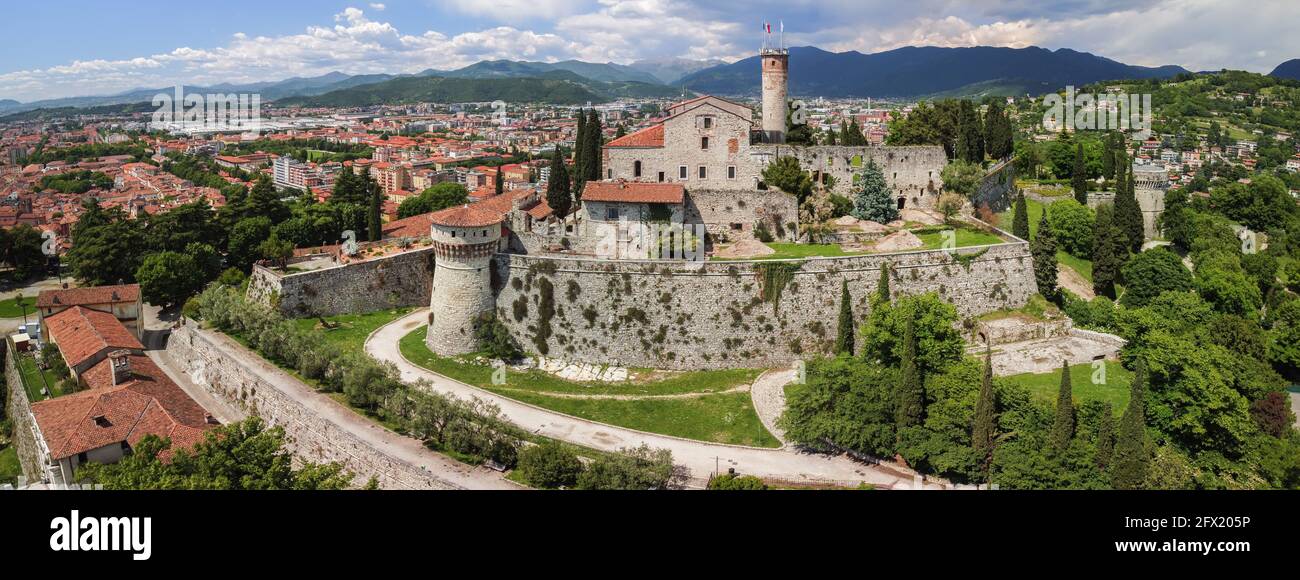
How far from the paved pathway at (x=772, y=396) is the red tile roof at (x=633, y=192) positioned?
31.7 feet

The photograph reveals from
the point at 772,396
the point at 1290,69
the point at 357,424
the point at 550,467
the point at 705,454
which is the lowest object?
the point at 705,454

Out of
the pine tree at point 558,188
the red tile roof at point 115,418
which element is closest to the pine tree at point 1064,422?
the pine tree at point 558,188

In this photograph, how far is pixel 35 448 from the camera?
3088 centimetres

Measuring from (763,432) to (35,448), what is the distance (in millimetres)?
28543

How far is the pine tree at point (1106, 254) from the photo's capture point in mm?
38094

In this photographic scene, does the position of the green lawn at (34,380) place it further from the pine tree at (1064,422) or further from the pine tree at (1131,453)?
the pine tree at (1131,453)

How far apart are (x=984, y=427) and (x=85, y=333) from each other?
40173mm

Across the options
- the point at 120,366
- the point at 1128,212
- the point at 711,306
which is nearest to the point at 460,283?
the point at 711,306

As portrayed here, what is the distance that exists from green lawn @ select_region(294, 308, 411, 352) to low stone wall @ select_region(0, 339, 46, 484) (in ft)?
35.0

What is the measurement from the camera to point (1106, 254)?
38031 mm

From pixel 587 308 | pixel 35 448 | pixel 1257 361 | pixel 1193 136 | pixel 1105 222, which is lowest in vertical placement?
pixel 35 448

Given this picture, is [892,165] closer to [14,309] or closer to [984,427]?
[984,427]
